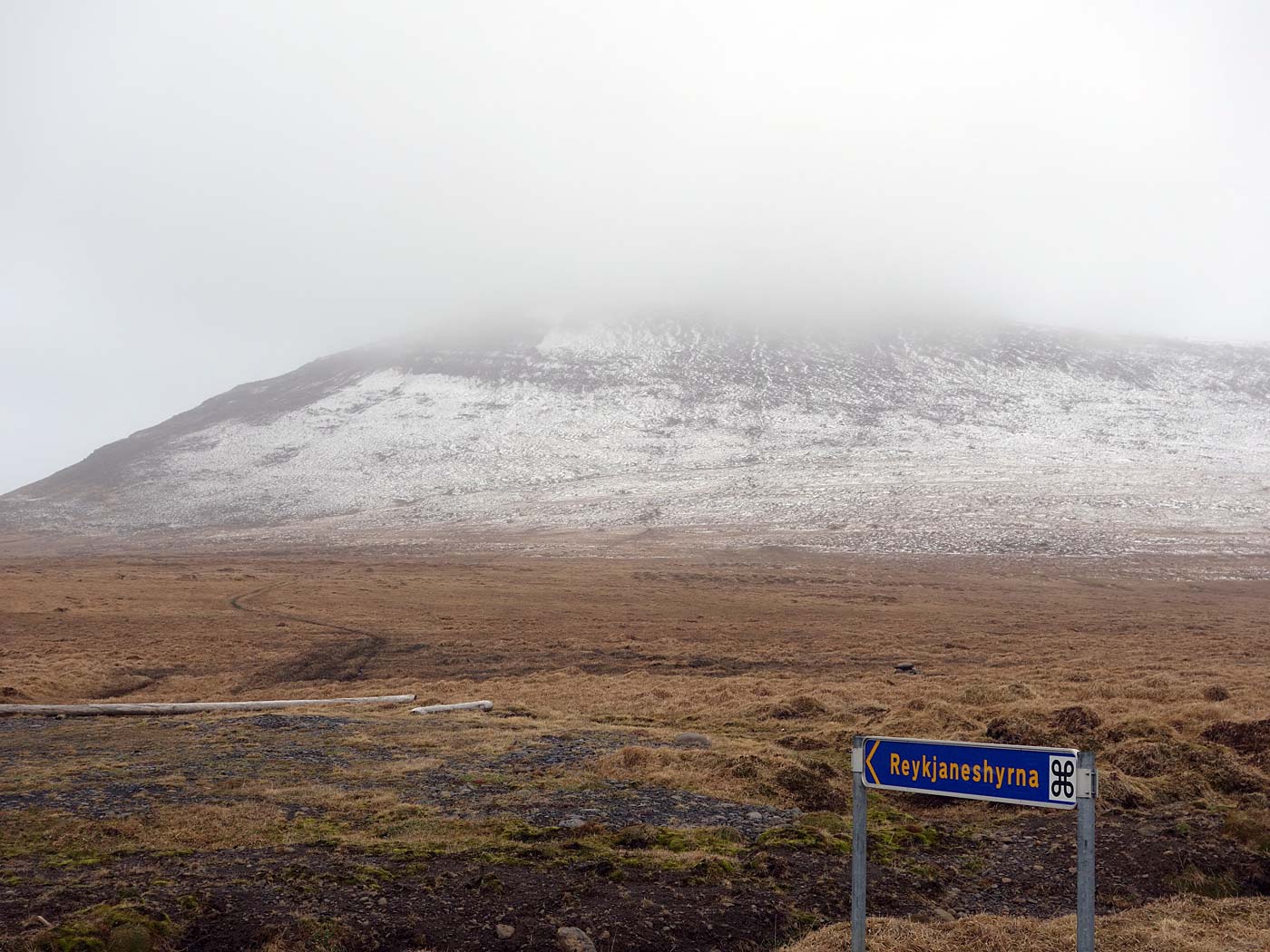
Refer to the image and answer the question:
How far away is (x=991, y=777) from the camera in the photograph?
17.9 ft

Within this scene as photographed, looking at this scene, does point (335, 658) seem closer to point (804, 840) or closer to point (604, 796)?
point (604, 796)

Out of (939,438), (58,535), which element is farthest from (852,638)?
(58,535)

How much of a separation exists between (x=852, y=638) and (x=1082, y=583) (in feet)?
90.3

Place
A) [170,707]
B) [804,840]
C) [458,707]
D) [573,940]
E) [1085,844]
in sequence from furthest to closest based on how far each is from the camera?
[458,707], [170,707], [804,840], [573,940], [1085,844]

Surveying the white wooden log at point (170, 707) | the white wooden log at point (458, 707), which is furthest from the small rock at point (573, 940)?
the white wooden log at point (170, 707)

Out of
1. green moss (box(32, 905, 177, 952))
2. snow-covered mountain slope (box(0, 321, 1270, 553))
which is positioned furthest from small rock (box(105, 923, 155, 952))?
snow-covered mountain slope (box(0, 321, 1270, 553))

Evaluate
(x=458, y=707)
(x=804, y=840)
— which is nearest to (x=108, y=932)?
(x=804, y=840)

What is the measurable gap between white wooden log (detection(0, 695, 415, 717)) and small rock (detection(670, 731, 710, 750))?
790cm

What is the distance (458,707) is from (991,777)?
585 inches

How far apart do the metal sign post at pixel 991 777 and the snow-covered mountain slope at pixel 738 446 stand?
63.2 m

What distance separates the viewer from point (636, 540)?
75875 millimetres

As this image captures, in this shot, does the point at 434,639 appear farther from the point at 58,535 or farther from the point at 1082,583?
the point at 58,535

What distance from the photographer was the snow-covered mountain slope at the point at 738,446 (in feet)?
260

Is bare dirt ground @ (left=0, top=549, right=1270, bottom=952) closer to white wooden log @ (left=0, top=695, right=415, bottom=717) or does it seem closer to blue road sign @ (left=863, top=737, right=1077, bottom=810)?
white wooden log @ (left=0, top=695, right=415, bottom=717)
